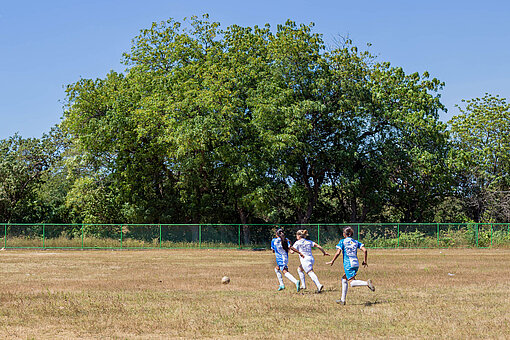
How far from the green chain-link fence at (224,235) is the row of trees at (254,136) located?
2536 mm

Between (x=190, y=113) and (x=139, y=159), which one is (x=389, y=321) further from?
(x=139, y=159)

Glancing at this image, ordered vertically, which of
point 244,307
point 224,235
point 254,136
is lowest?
point 244,307

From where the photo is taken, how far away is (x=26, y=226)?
4147cm

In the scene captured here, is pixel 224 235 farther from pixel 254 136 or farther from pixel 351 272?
pixel 351 272

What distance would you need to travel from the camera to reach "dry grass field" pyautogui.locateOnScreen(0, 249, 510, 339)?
10375mm

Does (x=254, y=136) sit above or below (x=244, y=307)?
above

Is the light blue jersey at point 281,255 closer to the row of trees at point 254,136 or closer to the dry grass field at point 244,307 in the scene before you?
the dry grass field at point 244,307

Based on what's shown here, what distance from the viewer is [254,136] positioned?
42.6m

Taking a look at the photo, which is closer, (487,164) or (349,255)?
(349,255)

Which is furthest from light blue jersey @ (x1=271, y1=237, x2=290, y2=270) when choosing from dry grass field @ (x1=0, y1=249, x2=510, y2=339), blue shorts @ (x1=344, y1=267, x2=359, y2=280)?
blue shorts @ (x1=344, y1=267, x2=359, y2=280)

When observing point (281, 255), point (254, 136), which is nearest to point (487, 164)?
point (254, 136)

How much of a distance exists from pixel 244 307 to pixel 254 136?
30013mm

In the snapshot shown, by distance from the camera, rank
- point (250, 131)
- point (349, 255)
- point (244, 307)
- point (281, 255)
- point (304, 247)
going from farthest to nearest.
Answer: point (250, 131)
point (281, 255)
point (304, 247)
point (349, 255)
point (244, 307)

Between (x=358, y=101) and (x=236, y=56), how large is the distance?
961cm
